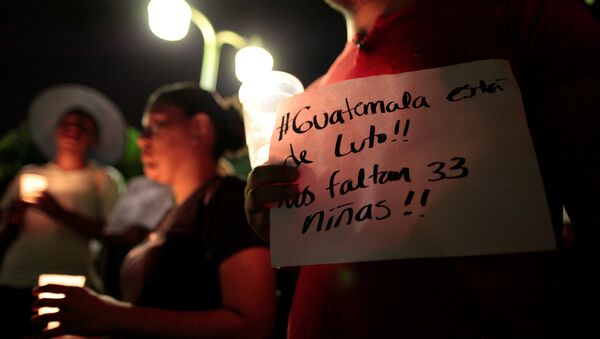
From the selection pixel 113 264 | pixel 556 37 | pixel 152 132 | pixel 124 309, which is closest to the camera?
pixel 556 37

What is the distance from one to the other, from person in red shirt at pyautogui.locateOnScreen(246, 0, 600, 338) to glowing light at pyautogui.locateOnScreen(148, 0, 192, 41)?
5.37 metres

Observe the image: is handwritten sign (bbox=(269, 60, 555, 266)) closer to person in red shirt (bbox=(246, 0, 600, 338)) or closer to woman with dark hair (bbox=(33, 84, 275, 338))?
person in red shirt (bbox=(246, 0, 600, 338))

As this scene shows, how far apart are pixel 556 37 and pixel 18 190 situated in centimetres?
419

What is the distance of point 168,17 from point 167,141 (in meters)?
4.16

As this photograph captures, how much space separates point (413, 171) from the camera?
0.87 metres

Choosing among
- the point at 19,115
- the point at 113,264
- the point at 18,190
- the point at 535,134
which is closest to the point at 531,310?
the point at 535,134

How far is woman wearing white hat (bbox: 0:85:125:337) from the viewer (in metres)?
3.42

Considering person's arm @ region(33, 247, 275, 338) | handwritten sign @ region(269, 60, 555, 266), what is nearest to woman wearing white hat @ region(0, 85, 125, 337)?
person's arm @ region(33, 247, 275, 338)

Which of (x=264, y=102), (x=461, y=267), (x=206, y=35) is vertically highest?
(x=206, y=35)

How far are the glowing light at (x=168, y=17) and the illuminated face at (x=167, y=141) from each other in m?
3.99

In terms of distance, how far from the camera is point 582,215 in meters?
0.85

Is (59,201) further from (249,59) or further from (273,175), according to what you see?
(249,59)

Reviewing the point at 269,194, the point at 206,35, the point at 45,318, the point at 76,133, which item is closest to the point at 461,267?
the point at 269,194

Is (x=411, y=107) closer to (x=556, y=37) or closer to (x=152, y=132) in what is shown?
(x=556, y=37)
